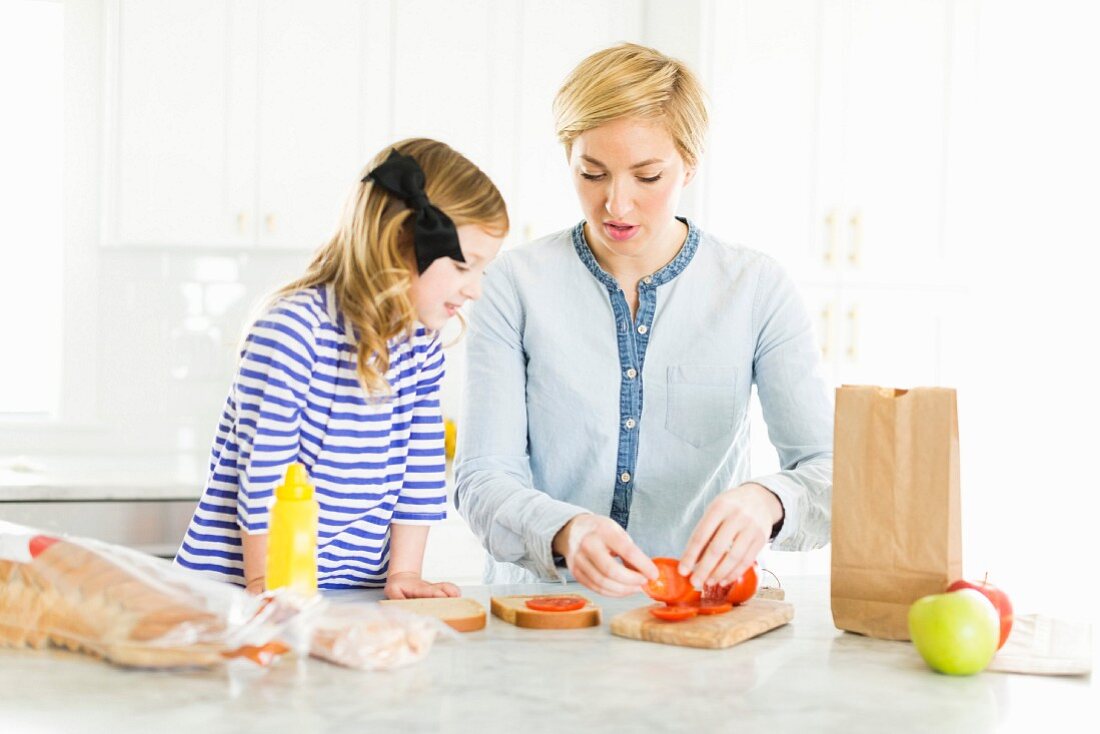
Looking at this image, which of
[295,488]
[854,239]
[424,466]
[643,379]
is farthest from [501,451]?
[854,239]

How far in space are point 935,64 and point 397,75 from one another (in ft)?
5.06

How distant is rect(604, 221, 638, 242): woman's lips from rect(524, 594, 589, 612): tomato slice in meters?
0.57

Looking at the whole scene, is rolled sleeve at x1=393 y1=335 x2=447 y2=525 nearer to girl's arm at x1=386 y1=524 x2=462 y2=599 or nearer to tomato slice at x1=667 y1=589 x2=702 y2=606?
girl's arm at x1=386 y1=524 x2=462 y2=599

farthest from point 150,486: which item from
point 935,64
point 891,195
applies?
point 935,64

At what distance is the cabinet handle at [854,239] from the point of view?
3.44 metres

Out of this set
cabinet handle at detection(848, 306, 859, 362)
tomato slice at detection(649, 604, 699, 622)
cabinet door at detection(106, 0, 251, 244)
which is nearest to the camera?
tomato slice at detection(649, 604, 699, 622)

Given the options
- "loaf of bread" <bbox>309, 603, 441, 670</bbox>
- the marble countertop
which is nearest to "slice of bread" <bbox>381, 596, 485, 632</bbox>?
the marble countertop

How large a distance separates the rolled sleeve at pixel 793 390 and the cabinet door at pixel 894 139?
1628mm

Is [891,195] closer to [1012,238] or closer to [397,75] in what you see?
[1012,238]

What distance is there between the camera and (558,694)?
1.11 metres

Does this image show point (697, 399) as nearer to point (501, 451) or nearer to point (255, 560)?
point (501, 451)

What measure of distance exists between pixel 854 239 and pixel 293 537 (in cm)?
255

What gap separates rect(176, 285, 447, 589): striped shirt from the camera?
4.92ft

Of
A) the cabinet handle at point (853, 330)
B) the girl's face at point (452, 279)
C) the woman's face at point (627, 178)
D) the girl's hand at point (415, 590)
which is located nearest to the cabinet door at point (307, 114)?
the cabinet handle at point (853, 330)
